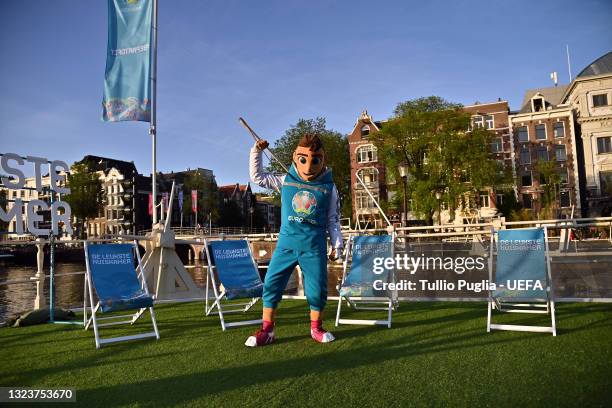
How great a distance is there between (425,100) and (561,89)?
1867 centimetres

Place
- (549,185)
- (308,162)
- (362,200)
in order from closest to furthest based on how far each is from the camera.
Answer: (308,162)
(549,185)
(362,200)

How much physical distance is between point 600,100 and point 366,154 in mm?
19833

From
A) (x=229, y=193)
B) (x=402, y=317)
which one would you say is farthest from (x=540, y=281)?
(x=229, y=193)

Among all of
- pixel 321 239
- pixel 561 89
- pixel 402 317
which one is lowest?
pixel 402 317

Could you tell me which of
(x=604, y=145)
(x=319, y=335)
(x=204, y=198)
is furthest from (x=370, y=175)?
(x=319, y=335)

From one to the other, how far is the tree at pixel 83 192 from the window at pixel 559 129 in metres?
46.0

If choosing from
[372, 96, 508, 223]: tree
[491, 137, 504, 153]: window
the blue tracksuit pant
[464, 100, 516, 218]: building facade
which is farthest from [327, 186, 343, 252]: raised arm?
[491, 137, 504, 153]: window

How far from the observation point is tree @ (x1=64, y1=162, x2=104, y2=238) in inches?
1807

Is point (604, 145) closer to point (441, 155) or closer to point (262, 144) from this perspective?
A: point (441, 155)

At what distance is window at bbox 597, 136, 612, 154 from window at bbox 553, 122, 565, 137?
8.79 feet

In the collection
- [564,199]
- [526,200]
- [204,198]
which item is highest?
[204,198]

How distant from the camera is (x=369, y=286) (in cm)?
535

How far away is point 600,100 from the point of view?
35094 millimetres

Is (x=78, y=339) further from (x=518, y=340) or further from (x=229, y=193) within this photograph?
(x=229, y=193)
